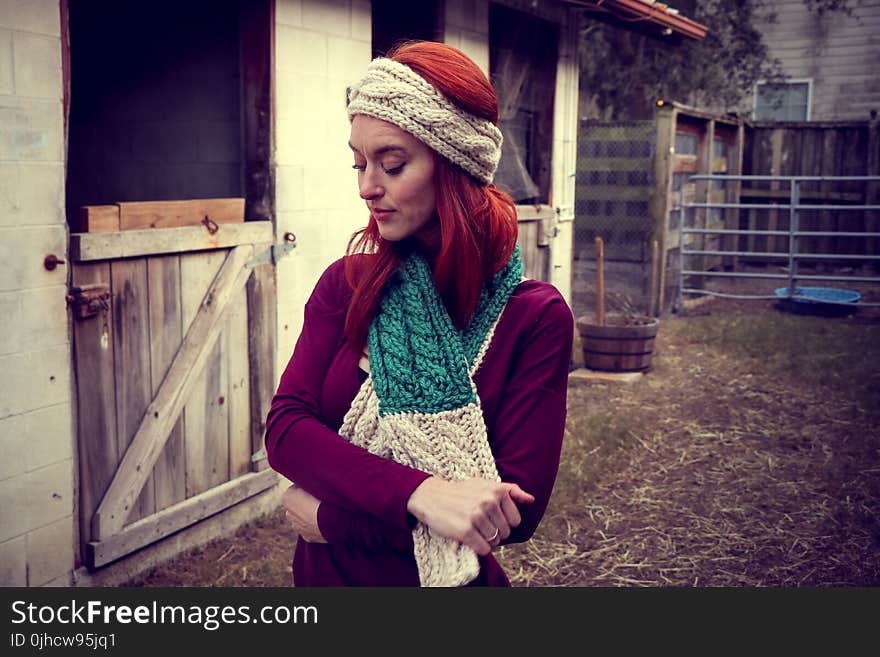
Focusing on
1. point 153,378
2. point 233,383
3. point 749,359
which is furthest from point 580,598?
point 749,359

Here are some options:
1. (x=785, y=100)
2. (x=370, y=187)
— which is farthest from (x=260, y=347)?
(x=785, y=100)

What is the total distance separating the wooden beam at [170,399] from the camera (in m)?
3.84

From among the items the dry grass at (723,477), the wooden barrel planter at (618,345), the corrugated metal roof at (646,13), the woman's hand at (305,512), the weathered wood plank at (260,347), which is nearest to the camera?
the woman's hand at (305,512)

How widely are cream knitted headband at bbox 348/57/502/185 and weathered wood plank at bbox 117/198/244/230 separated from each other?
95.2 inches

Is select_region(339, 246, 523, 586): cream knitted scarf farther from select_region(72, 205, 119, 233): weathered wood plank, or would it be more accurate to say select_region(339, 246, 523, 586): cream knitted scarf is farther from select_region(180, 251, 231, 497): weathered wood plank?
select_region(180, 251, 231, 497): weathered wood plank

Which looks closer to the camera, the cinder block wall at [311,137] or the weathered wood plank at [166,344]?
the weathered wood plank at [166,344]

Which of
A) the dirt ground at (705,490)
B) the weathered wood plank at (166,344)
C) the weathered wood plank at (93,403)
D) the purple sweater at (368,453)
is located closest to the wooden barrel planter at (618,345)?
the dirt ground at (705,490)

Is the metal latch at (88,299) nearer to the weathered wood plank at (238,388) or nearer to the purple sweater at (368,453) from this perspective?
the weathered wood plank at (238,388)

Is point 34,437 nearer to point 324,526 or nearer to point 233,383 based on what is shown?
point 233,383

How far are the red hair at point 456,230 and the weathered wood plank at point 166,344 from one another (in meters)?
2.50

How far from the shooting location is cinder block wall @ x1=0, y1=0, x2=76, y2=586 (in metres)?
3.19

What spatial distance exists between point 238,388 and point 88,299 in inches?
47.5

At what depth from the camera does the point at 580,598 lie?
6.93ft

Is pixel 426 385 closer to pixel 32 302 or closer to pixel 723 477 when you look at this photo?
pixel 32 302
